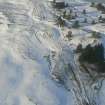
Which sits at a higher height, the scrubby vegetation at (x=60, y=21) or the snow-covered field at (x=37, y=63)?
the scrubby vegetation at (x=60, y=21)

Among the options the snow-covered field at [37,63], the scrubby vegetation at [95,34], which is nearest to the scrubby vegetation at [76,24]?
Answer: the snow-covered field at [37,63]

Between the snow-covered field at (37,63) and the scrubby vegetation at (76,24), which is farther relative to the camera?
the scrubby vegetation at (76,24)

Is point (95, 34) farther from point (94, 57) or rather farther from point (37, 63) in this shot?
point (37, 63)

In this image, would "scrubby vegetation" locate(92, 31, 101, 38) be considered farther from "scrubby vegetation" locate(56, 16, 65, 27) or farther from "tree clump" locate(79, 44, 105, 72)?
"tree clump" locate(79, 44, 105, 72)

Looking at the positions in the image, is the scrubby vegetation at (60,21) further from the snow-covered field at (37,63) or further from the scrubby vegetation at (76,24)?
the scrubby vegetation at (76,24)

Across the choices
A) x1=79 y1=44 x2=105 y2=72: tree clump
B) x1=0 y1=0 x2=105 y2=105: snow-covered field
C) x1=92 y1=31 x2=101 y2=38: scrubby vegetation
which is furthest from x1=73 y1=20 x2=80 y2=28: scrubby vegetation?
x1=79 y1=44 x2=105 y2=72: tree clump

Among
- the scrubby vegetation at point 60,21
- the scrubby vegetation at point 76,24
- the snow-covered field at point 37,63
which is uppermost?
the scrubby vegetation at point 60,21

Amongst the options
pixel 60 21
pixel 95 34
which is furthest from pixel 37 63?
pixel 60 21

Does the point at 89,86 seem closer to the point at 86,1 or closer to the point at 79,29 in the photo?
the point at 79,29
